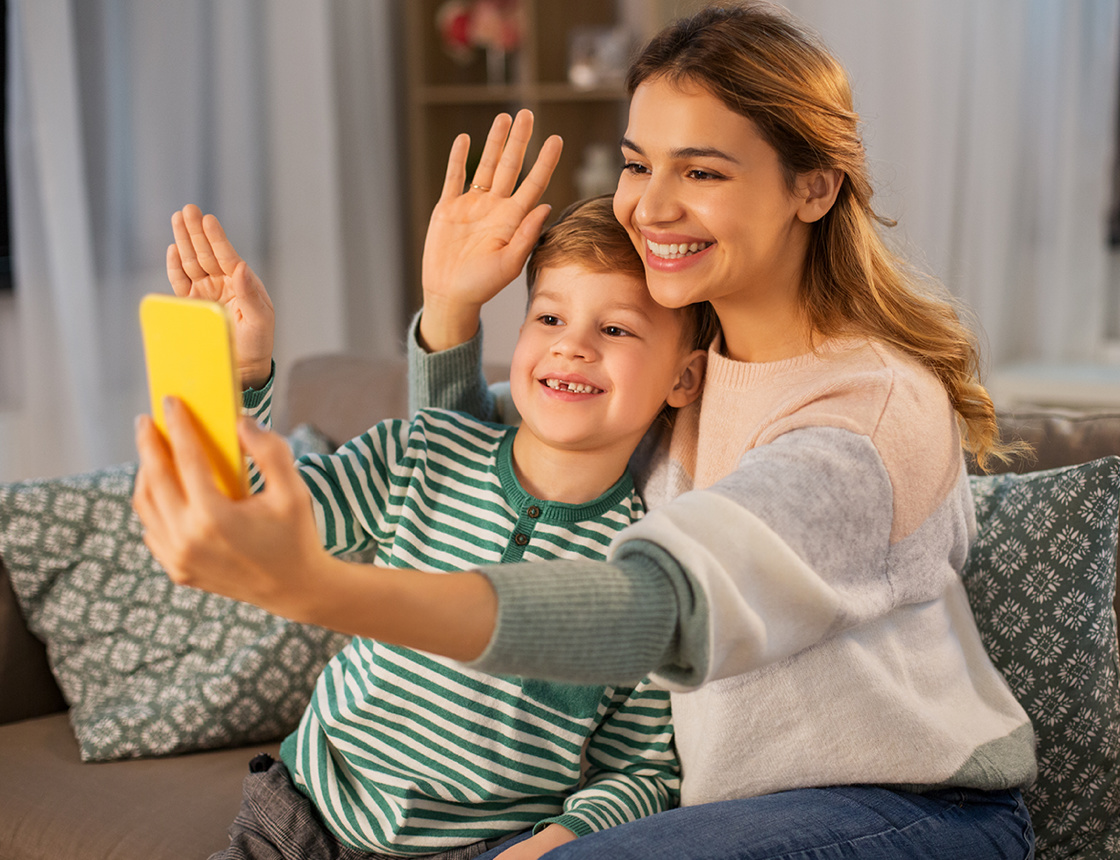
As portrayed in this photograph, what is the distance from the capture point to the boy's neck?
4.01 feet

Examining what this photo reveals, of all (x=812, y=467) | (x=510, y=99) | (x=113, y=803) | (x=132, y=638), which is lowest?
(x=113, y=803)

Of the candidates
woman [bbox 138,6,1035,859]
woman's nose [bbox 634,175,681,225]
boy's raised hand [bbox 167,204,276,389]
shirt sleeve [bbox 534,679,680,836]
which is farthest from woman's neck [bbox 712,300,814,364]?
boy's raised hand [bbox 167,204,276,389]

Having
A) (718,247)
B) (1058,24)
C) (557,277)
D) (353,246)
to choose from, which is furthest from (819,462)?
(353,246)

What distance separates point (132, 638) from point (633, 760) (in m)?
0.87

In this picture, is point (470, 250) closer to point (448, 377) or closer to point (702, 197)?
point (448, 377)

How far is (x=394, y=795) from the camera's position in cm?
117

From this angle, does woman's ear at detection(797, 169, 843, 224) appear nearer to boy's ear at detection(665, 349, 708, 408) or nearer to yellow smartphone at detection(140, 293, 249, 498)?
boy's ear at detection(665, 349, 708, 408)

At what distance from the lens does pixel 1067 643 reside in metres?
1.31

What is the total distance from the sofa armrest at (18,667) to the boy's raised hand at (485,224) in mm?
855

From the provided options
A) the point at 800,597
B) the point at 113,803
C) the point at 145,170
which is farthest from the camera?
the point at 145,170

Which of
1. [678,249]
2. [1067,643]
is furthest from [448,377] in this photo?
[1067,643]

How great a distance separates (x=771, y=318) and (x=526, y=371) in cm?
27

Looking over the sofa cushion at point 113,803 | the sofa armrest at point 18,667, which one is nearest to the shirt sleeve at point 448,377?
the sofa cushion at point 113,803

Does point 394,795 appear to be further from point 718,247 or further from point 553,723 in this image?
point 718,247
